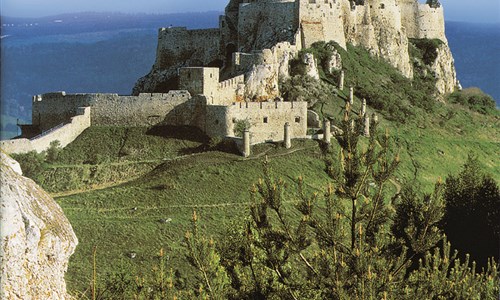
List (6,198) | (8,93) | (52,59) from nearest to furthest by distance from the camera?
(6,198) < (8,93) < (52,59)

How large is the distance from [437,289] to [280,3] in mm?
44099

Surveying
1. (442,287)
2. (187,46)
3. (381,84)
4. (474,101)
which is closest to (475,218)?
(442,287)

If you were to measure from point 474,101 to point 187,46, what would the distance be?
28.9 m

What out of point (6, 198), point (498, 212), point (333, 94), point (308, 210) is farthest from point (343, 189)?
point (333, 94)

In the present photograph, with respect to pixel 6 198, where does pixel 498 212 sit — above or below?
below

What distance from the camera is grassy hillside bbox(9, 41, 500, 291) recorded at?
110 ft

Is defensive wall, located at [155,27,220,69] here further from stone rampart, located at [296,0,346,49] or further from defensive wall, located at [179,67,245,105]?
defensive wall, located at [179,67,245,105]

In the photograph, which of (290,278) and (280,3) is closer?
(290,278)

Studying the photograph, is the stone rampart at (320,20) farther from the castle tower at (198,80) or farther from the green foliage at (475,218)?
the green foliage at (475,218)

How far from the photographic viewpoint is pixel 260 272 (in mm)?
17562

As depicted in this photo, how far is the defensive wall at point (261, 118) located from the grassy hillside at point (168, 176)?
853mm

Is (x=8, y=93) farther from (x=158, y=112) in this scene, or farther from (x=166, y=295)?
(x=166, y=295)

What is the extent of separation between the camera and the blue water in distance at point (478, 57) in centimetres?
11994

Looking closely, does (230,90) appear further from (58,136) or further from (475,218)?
(475,218)
